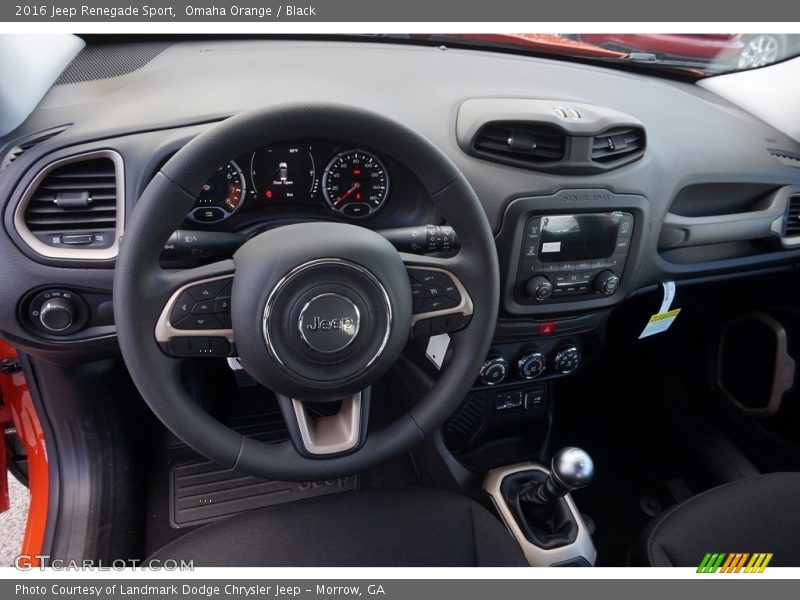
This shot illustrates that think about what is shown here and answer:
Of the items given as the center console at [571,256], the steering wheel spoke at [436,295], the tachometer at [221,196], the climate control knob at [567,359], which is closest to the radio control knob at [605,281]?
the center console at [571,256]

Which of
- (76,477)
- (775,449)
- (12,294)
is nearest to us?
(12,294)

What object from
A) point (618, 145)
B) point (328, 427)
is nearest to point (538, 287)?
point (618, 145)

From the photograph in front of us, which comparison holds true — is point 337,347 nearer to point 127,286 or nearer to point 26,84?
point 127,286

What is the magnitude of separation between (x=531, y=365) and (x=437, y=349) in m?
0.35

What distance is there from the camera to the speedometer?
3.63 feet

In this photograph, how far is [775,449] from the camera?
67.1 inches

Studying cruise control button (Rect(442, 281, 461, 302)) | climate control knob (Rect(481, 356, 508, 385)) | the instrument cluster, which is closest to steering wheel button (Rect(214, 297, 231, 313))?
the instrument cluster

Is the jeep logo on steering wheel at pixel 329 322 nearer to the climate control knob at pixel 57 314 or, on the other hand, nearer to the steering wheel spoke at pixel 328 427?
the steering wheel spoke at pixel 328 427

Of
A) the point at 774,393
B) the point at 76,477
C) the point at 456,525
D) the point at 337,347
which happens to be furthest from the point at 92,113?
the point at 774,393

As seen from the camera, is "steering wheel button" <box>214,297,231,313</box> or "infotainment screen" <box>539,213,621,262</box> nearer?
"steering wheel button" <box>214,297,231,313</box>

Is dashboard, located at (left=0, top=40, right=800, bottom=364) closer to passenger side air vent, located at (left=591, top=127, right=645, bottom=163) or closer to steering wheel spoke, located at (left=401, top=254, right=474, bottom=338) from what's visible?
passenger side air vent, located at (left=591, top=127, right=645, bottom=163)

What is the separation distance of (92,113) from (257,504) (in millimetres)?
1075

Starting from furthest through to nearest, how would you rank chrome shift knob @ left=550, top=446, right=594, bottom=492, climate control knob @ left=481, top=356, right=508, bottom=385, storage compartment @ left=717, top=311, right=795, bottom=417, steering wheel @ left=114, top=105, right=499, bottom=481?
storage compartment @ left=717, top=311, right=795, bottom=417
climate control knob @ left=481, top=356, right=508, bottom=385
chrome shift knob @ left=550, top=446, right=594, bottom=492
steering wheel @ left=114, top=105, right=499, bottom=481

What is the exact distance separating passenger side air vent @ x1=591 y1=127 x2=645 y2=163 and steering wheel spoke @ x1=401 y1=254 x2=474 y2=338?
497mm
